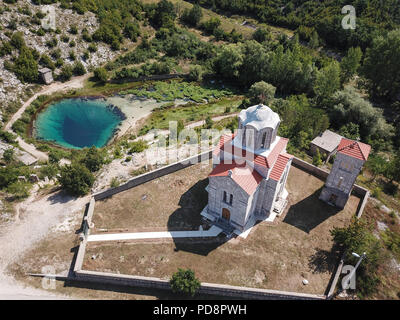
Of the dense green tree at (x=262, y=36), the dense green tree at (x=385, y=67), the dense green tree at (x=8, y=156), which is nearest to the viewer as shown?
the dense green tree at (x=8, y=156)

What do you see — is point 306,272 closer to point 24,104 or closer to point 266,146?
point 266,146

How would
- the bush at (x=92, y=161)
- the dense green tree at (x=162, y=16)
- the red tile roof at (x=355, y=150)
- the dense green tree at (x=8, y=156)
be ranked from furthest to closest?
the dense green tree at (x=162, y=16) → the dense green tree at (x=8, y=156) → the bush at (x=92, y=161) → the red tile roof at (x=355, y=150)

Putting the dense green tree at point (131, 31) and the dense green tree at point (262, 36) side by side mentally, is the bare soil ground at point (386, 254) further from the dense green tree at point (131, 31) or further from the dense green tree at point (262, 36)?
the dense green tree at point (131, 31)

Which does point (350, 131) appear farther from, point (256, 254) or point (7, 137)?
point (7, 137)

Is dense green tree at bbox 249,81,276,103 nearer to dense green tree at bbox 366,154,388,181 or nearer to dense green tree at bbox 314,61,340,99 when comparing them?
dense green tree at bbox 314,61,340,99

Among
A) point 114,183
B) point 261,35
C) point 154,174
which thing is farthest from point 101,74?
point 261,35

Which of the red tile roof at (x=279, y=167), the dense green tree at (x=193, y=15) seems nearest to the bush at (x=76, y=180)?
the red tile roof at (x=279, y=167)
